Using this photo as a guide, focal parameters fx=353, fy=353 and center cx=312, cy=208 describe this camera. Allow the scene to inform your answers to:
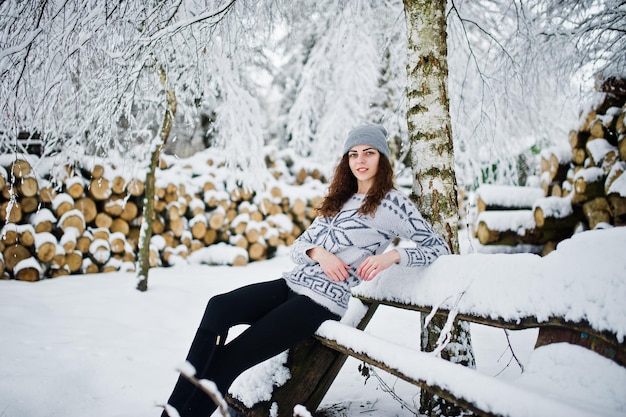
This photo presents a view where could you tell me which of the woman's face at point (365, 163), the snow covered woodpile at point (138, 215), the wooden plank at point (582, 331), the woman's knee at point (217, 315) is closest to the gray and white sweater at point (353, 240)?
the woman's face at point (365, 163)

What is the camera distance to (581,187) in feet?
14.7

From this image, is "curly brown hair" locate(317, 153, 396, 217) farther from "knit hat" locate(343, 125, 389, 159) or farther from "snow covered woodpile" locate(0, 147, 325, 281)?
"snow covered woodpile" locate(0, 147, 325, 281)

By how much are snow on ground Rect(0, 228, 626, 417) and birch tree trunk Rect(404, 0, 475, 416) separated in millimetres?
411

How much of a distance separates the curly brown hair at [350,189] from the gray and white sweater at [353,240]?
0.12 ft

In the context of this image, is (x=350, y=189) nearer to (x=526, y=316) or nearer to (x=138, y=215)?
(x=526, y=316)

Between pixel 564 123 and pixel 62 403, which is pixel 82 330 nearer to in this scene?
pixel 62 403

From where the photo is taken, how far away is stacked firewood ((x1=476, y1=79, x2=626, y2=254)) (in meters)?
4.10

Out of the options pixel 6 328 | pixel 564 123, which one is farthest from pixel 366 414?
pixel 564 123

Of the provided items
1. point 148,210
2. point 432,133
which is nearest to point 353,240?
point 432,133

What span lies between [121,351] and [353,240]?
217 cm

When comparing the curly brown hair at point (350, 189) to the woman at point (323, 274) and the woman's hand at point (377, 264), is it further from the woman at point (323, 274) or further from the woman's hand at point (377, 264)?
the woman's hand at point (377, 264)

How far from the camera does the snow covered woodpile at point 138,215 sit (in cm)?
439

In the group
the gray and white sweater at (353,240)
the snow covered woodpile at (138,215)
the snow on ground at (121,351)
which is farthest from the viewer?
the snow covered woodpile at (138,215)

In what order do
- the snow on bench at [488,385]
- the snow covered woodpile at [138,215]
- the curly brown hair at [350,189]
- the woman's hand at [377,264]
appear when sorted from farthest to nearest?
the snow covered woodpile at [138,215] → the curly brown hair at [350,189] → the woman's hand at [377,264] → the snow on bench at [488,385]
